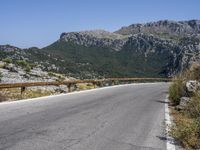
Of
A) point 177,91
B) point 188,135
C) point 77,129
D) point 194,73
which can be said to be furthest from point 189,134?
point 194,73

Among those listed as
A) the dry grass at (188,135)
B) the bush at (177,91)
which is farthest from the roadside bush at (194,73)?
the dry grass at (188,135)

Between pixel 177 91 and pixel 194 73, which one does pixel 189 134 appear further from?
pixel 194 73

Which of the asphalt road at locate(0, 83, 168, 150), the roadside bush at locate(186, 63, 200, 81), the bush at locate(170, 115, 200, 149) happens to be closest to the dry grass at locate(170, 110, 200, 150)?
the bush at locate(170, 115, 200, 149)

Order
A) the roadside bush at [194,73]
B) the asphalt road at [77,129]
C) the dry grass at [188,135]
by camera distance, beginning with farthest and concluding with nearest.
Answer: the roadside bush at [194,73] → the dry grass at [188,135] → the asphalt road at [77,129]

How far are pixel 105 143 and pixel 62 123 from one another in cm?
290

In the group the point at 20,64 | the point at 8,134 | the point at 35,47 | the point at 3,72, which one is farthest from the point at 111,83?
the point at 35,47

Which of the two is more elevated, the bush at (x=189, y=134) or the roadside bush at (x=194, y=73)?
the roadside bush at (x=194, y=73)

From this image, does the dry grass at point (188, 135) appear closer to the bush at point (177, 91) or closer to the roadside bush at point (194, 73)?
the bush at point (177, 91)

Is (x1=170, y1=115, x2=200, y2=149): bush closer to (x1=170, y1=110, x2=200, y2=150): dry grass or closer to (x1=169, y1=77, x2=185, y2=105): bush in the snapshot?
(x1=170, y1=110, x2=200, y2=150): dry grass

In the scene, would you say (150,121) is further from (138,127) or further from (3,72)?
(3,72)

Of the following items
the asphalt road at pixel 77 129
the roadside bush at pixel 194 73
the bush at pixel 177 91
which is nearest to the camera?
the asphalt road at pixel 77 129

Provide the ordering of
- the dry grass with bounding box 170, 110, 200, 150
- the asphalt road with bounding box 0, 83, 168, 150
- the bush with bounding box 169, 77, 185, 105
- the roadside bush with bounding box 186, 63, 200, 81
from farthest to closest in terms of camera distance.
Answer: the roadside bush with bounding box 186, 63, 200, 81 → the bush with bounding box 169, 77, 185, 105 → the dry grass with bounding box 170, 110, 200, 150 → the asphalt road with bounding box 0, 83, 168, 150

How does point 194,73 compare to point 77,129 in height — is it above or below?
above

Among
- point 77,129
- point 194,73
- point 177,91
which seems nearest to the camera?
point 77,129
